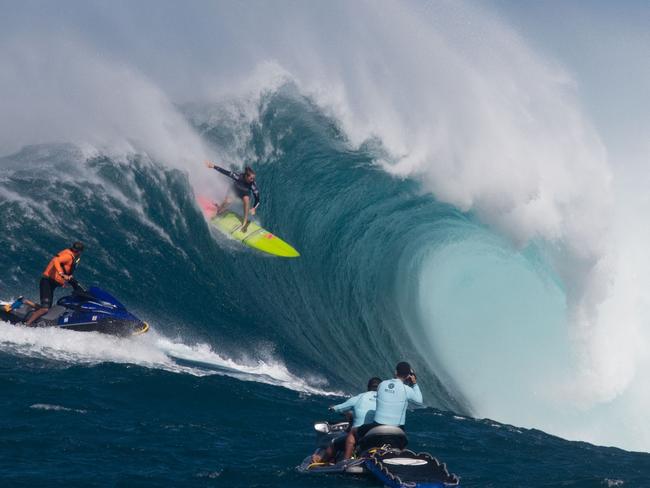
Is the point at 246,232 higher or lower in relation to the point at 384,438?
higher

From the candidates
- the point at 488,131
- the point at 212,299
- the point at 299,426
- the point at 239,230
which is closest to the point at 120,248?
the point at 212,299

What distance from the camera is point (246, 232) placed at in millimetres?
20078

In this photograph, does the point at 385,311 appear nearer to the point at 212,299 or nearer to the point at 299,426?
the point at 212,299

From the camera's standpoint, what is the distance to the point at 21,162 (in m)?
18.9

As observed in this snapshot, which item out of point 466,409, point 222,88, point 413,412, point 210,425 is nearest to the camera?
point 210,425

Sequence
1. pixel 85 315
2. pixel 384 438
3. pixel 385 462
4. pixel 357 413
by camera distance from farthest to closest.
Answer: pixel 85 315
pixel 357 413
pixel 384 438
pixel 385 462

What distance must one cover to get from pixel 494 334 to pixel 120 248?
44.5 ft

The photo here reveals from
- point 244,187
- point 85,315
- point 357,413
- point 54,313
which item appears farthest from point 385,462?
point 244,187

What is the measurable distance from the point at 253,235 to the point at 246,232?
0.20m

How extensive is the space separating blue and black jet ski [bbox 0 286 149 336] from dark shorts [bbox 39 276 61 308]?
0.50 feet

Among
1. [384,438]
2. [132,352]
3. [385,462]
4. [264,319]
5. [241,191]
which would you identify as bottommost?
[385,462]

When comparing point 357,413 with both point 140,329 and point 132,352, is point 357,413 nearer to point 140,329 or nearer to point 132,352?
point 132,352

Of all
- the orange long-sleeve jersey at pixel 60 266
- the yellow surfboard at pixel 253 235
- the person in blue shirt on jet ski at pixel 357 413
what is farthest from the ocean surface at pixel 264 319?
the orange long-sleeve jersey at pixel 60 266

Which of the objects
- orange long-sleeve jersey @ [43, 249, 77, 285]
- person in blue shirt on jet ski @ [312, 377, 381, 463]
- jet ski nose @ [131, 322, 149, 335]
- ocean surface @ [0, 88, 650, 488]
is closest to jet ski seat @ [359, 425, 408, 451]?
person in blue shirt on jet ski @ [312, 377, 381, 463]
